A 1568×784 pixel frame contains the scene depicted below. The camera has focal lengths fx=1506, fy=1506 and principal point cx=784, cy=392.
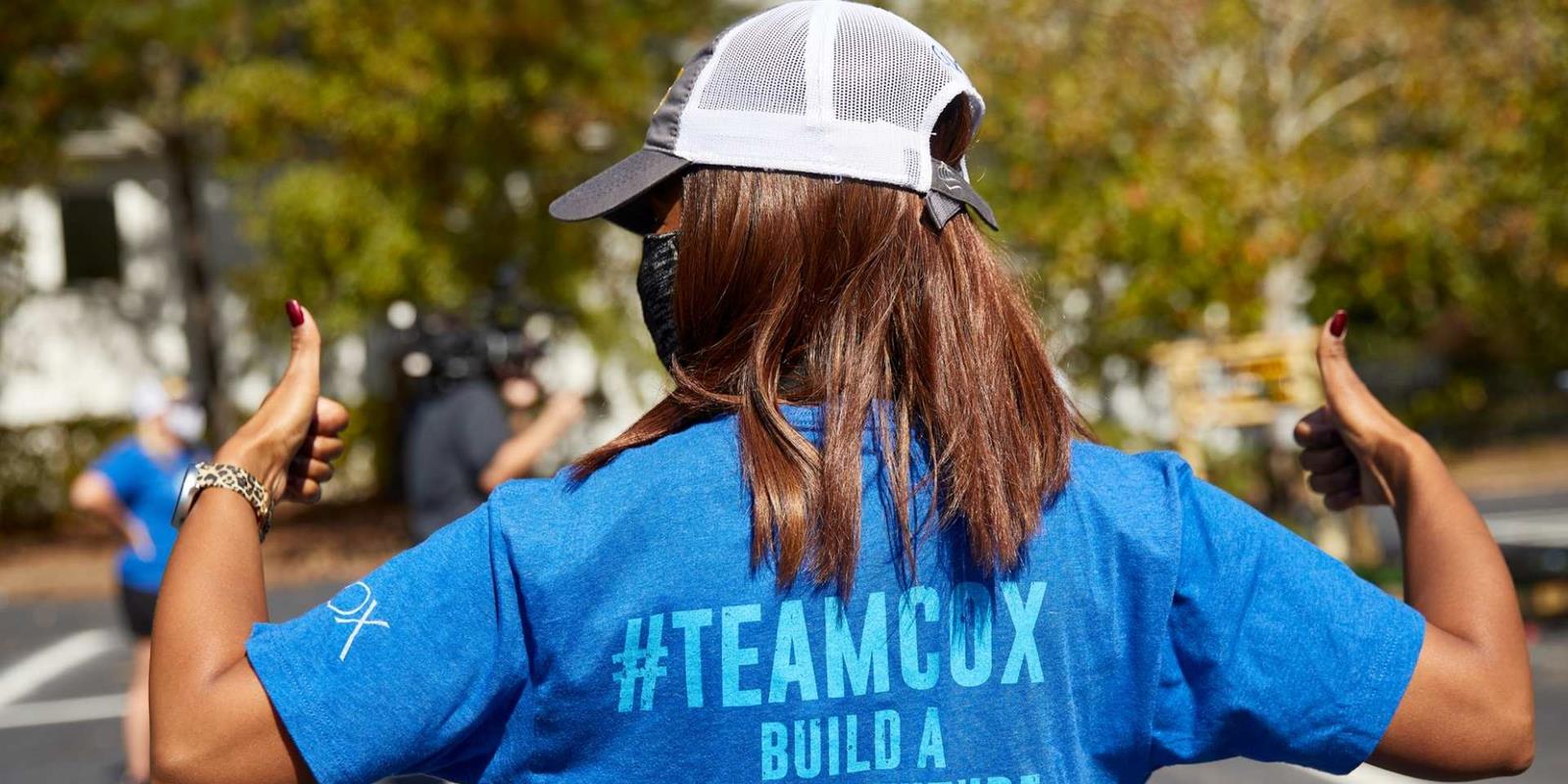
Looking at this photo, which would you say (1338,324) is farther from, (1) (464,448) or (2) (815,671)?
(1) (464,448)

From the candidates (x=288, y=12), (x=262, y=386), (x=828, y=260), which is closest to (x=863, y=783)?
(x=828, y=260)

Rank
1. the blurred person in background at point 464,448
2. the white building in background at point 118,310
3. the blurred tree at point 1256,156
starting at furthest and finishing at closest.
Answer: the white building in background at point 118,310, the blurred tree at point 1256,156, the blurred person in background at point 464,448

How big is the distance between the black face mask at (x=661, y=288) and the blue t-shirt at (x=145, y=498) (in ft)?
17.7

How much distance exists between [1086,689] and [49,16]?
14.5 metres

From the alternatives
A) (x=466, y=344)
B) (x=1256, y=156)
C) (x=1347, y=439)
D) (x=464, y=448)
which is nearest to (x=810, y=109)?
(x=1347, y=439)

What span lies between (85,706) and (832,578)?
8.66 meters

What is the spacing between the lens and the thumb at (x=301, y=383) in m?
1.51

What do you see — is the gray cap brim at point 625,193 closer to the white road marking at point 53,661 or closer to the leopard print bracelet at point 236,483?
the leopard print bracelet at point 236,483

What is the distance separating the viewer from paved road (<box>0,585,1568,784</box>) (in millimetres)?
6270

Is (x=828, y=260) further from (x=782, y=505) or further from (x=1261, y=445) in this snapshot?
(x=1261, y=445)

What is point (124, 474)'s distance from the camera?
6.68 m

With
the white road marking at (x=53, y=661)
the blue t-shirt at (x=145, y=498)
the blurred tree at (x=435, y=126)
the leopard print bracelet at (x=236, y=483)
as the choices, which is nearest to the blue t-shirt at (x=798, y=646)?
the leopard print bracelet at (x=236, y=483)

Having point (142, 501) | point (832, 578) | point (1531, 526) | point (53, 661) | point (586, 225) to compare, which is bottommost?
point (1531, 526)

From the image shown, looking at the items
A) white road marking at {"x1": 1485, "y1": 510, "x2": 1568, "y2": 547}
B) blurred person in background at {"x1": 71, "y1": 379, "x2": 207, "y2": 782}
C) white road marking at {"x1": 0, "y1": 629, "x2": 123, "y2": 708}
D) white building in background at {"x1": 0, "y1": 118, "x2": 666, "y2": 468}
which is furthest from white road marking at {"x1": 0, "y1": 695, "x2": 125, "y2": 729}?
white road marking at {"x1": 1485, "y1": 510, "x2": 1568, "y2": 547}
